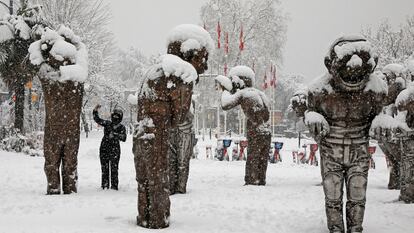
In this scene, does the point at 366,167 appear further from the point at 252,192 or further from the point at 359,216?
the point at 252,192

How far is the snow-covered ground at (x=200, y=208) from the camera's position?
473 centimetres

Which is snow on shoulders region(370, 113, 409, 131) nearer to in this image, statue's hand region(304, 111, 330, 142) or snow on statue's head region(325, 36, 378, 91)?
snow on statue's head region(325, 36, 378, 91)

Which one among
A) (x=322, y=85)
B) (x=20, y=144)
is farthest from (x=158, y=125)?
(x=20, y=144)

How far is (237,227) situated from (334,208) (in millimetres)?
1031

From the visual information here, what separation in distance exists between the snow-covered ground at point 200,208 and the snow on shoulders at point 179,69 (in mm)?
1566

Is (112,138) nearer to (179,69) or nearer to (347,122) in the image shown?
(179,69)

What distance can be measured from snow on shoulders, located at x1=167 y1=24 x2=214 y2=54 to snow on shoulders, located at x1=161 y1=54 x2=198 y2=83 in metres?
0.37

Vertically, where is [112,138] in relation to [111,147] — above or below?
above

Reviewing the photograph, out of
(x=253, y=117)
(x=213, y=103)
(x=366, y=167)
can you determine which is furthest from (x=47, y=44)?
(x=213, y=103)

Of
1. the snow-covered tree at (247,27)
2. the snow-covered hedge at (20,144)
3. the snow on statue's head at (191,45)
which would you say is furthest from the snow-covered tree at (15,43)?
the snow-covered tree at (247,27)

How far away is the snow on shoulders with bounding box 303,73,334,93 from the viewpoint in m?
4.78

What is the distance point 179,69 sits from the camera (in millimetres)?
4586

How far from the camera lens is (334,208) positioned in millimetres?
4656

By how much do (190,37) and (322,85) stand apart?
1.54m
